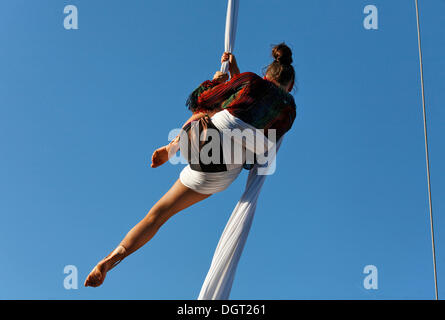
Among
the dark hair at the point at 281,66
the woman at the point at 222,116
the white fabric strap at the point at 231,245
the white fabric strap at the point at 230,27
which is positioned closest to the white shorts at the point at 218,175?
the woman at the point at 222,116

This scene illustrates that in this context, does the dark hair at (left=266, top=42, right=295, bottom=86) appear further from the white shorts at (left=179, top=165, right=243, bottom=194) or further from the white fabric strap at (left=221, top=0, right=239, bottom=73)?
the white shorts at (left=179, top=165, right=243, bottom=194)

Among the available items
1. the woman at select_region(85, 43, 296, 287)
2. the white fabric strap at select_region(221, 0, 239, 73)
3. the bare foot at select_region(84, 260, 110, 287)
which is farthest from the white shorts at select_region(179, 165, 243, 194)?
the white fabric strap at select_region(221, 0, 239, 73)

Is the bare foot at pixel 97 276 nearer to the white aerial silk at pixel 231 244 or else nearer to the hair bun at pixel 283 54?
the white aerial silk at pixel 231 244

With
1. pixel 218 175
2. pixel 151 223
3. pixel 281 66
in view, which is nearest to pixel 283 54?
pixel 281 66

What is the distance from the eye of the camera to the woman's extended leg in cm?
450

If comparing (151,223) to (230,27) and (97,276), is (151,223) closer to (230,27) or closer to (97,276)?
(97,276)

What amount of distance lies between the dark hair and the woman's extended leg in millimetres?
1085

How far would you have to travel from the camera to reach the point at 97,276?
4422 mm

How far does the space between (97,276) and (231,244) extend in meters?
1.05

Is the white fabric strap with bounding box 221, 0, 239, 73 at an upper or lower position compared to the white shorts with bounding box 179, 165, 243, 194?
upper

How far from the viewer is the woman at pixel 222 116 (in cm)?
435
